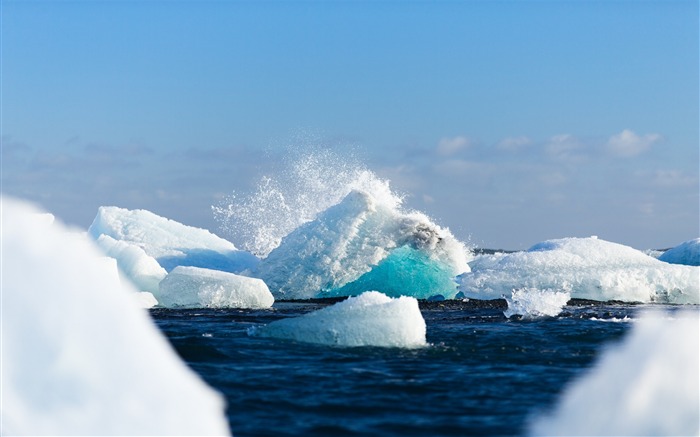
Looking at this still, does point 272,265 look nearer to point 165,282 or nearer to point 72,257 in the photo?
point 165,282

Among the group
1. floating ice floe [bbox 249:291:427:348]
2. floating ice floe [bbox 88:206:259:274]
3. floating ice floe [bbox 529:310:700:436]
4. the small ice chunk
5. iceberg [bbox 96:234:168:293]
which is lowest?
floating ice floe [bbox 529:310:700:436]

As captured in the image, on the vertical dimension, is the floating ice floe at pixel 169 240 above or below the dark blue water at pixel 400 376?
above

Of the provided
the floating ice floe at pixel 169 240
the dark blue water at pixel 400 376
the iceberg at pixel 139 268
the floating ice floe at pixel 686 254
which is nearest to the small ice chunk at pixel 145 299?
the iceberg at pixel 139 268

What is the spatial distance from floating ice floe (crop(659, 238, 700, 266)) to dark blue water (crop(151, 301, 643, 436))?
1679cm

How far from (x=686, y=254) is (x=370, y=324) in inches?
926

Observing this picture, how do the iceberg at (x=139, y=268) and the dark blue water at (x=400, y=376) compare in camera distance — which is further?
the iceberg at (x=139, y=268)

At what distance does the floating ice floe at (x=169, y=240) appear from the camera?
32594mm

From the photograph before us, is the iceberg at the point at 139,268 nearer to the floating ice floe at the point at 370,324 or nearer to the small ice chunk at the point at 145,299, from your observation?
the small ice chunk at the point at 145,299

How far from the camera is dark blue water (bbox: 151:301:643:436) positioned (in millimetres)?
10336

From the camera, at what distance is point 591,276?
2503 centimetres

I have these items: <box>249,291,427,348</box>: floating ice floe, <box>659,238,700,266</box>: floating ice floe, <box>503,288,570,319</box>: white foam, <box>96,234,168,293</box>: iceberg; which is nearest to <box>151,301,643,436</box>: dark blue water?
<box>249,291,427,348</box>: floating ice floe

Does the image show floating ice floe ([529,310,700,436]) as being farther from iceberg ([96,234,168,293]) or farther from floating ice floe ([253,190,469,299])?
iceberg ([96,234,168,293])

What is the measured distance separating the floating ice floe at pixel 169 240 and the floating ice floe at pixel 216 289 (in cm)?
652

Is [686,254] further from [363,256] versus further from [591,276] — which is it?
[363,256]
